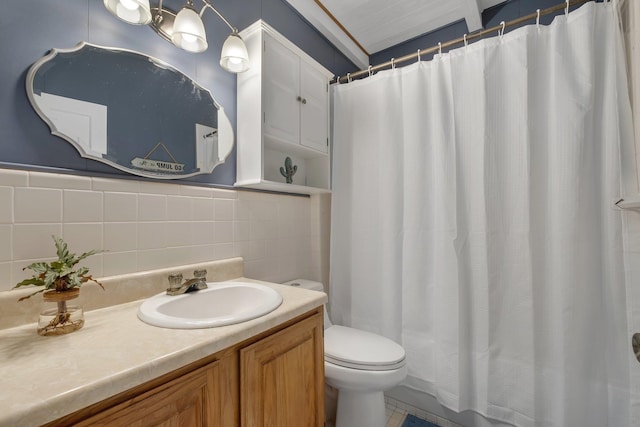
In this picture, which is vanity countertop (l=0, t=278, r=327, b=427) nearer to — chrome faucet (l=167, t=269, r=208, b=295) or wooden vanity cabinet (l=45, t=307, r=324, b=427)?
wooden vanity cabinet (l=45, t=307, r=324, b=427)

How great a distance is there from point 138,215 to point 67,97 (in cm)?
42

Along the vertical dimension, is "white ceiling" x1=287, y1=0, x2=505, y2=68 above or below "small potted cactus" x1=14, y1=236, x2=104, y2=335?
above

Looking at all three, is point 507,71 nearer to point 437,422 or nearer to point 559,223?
point 559,223

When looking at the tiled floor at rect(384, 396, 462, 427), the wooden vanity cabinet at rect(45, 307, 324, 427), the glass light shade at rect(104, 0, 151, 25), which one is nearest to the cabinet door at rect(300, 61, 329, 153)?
the glass light shade at rect(104, 0, 151, 25)

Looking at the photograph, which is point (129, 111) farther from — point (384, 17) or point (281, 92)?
point (384, 17)

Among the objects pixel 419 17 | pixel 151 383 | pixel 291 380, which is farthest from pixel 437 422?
pixel 419 17

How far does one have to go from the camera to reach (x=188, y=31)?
3.24ft

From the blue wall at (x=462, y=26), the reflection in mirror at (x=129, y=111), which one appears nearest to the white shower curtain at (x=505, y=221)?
the blue wall at (x=462, y=26)

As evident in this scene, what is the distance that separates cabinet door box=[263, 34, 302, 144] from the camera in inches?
Answer: 51.5

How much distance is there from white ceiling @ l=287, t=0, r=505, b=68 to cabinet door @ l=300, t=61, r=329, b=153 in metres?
0.51

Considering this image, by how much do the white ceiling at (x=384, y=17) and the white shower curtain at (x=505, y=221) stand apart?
0.54m

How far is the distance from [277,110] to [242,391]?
3.92 feet

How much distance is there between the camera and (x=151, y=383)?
0.54 m

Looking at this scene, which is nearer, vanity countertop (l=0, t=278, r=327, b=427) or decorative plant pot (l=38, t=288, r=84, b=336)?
vanity countertop (l=0, t=278, r=327, b=427)
